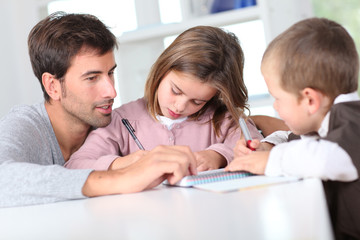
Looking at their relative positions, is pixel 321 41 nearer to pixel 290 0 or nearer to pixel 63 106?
pixel 63 106

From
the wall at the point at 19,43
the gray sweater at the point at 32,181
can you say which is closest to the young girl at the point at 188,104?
the gray sweater at the point at 32,181

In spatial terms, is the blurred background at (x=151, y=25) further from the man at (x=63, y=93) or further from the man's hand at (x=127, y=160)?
the man's hand at (x=127, y=160)

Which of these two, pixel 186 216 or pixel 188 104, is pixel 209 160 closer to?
pixel 188 104

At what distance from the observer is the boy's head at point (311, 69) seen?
101cm

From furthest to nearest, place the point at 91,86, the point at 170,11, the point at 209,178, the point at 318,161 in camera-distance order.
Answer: the point at 170,11, the point at 91,86, the point at 209,178, the point at 318,161

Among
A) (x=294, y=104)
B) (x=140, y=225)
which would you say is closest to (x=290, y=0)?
(x=294, y=104)

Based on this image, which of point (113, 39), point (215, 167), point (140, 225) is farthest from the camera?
point (113, 39)

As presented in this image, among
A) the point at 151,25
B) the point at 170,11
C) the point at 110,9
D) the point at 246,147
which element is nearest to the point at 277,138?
the point at 246,147

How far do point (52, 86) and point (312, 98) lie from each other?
1.03 metres

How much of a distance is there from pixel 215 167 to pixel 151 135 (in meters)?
0.37

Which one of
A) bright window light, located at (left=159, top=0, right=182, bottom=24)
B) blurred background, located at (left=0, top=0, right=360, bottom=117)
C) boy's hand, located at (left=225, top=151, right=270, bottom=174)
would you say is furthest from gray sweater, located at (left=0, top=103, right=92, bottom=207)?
bright window light, located at (left=159, top=0, right=182, bottom=24)

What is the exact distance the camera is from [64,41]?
1651 mm

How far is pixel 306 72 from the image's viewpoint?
1024mm

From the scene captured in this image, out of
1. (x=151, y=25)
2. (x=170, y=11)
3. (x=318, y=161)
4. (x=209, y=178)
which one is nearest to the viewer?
(x=318, y=161)
